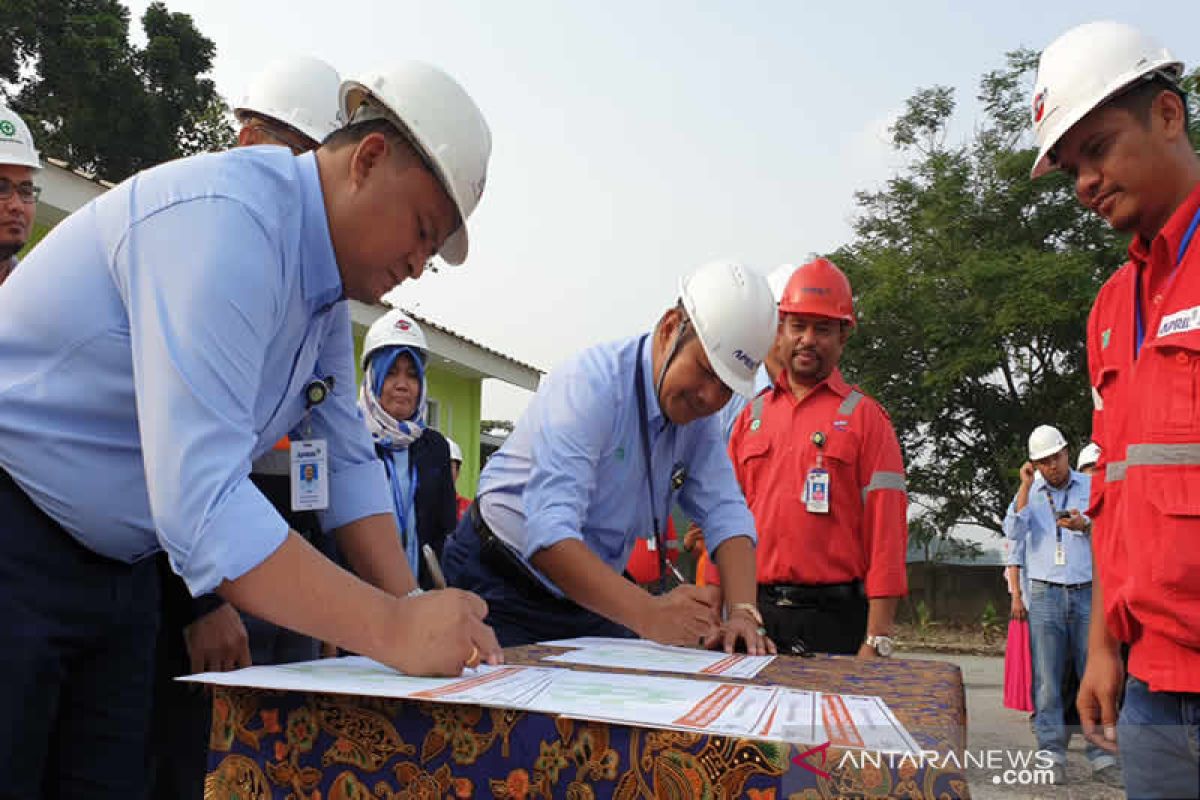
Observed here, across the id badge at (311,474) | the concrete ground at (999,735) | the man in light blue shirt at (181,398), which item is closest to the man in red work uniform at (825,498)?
the concrete ground at (999,735)

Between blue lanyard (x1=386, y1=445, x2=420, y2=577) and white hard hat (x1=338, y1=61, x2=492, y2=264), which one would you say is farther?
blue lanyard (x1=386, y1=445, x2=420, y2=577)

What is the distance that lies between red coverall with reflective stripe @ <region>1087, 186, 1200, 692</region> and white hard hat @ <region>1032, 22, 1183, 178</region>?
0.86ft

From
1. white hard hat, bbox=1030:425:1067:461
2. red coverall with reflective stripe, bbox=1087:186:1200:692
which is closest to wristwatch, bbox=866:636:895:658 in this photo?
red coverall with reflective stripe, bbox=1087:186:1200:692

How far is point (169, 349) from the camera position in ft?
4.33

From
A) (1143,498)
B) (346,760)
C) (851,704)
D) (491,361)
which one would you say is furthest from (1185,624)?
(491,361)


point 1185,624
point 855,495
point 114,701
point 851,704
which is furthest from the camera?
point 855,495

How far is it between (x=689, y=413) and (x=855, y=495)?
4.53 ft

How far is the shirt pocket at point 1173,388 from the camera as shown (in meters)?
1.85

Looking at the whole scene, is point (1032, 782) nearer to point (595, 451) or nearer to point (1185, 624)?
point (1185, 624)

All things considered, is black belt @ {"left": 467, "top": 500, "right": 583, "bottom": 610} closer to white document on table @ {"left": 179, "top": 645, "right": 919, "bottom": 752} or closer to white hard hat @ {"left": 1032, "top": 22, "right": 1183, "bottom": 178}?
white document on table @ {"left": 179, "top": 645, "right": 919, "bottom": 752}

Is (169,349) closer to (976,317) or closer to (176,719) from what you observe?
(176,719)

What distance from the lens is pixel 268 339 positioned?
4.82ft

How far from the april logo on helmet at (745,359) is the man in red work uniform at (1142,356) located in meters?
0.76

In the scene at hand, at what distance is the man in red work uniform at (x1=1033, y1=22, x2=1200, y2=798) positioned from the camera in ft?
6.09
